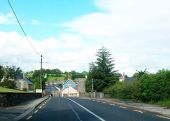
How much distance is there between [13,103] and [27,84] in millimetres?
144903

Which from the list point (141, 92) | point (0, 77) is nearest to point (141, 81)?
point (141, 92)

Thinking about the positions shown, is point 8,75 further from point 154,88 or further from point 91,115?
point 91,115

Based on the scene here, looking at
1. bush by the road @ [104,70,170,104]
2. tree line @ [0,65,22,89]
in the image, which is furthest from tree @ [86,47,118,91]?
bush by the road @ [104,70,170,104]

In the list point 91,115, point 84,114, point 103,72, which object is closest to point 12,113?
point 84,114

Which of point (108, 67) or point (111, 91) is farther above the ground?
point (108, 67)

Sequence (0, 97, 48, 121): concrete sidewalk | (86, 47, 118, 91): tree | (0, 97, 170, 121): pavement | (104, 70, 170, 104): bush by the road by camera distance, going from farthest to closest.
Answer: (86, 47, 118, 91): tree < (104, 70, 170, 104): bush by the road < (0, 97, 48, 121): concrete sidewalk < (0, 97, 170, 121): pavement

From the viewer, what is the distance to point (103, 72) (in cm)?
12462

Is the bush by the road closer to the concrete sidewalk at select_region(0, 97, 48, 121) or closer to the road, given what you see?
the road

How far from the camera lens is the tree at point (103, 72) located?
122188 millimetres

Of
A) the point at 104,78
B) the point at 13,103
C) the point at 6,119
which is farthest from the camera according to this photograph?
the point at 104,78

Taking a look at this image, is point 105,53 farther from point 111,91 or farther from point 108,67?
point 111,91

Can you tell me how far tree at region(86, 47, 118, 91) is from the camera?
12219 cm

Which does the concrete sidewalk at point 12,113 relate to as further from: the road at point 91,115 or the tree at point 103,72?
the tree at point 103,72

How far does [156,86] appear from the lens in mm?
45812
